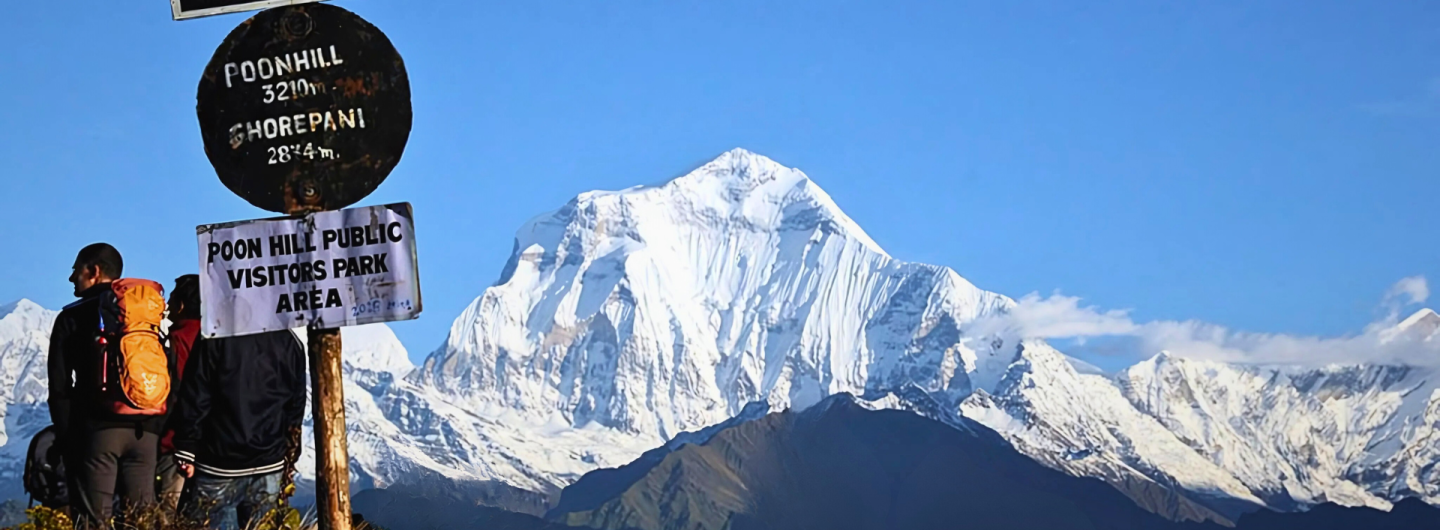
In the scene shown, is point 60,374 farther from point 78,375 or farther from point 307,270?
point 307,270

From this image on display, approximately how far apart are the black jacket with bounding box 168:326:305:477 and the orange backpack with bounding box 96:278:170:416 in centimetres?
17

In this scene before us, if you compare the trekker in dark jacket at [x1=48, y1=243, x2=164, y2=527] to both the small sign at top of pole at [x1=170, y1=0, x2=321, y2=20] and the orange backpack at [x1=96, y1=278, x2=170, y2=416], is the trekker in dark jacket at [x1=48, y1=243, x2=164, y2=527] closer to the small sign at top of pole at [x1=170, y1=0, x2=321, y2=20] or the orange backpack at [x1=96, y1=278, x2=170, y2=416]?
the orange backpack at [x1=96, y1=278, x2=170, y2=416]

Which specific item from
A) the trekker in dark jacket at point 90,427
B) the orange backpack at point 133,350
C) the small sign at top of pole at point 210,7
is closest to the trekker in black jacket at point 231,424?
A: the orange backpack at point 133,350

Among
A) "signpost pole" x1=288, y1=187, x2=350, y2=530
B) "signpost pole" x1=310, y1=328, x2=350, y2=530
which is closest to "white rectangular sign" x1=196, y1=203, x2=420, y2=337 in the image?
"signpost pole" x1=288, y1=187, x2=350, y2=530

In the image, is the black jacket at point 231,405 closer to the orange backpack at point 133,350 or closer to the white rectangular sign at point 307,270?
the orange backpack at point 133,350

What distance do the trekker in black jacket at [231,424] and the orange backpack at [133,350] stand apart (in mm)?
183

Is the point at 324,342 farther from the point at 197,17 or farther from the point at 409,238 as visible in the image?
the point at 197,17

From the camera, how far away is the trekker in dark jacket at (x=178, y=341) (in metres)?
9.69

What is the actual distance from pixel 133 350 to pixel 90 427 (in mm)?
496

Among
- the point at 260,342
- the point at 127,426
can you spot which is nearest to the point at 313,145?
the point at 260,342

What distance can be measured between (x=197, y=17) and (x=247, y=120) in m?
0.46

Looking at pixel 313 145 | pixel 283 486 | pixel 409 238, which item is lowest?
pixel 283 486

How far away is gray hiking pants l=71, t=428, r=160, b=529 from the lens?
9414 mm

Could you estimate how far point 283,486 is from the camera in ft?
30.9
